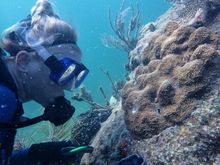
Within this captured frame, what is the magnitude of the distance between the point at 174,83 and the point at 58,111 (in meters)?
1.66

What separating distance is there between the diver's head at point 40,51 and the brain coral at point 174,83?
130 cm

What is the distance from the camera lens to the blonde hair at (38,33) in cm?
290

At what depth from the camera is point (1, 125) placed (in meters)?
2.36

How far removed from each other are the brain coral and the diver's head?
1297 mm

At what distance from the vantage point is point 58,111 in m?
2.91

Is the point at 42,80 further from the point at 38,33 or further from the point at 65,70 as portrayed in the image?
the point at 38,33

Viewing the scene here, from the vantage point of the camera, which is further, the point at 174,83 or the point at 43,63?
the point at 174,83

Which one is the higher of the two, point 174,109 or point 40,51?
point 40,51

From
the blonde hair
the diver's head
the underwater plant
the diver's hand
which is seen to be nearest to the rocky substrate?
the diver's hand

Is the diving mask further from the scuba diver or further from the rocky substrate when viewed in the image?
the rocky substrate

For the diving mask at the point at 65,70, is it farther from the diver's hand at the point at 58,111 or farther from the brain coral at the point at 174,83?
the brain coral at the point at 174,83

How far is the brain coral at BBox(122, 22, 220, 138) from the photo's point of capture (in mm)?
3535

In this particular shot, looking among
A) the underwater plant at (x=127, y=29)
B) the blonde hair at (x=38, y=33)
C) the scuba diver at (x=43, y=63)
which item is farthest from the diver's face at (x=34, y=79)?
the underwater plant at (x=127, y=29)

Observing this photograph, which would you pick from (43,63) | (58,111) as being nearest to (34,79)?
(43,63)
